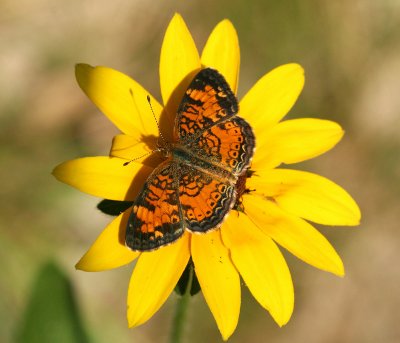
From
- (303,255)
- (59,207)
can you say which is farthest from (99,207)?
(59,207)

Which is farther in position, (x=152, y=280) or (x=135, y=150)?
(x=135, y=150)

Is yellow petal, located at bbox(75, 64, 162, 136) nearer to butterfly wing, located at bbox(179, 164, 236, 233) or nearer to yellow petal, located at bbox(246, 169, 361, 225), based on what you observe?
butterfly wing, located at bbox(179, 164, 236, 233)

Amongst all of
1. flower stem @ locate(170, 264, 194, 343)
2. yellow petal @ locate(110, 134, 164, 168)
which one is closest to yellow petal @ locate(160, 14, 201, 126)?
yellow petal @ locate(110, 134, 164, 168)

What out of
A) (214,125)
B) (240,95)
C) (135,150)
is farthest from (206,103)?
(240,95)

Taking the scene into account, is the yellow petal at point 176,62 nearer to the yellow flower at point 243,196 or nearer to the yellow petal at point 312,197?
the yellow flower at point 243,196

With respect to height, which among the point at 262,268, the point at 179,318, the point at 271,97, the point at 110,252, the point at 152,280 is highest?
the point at 271,97

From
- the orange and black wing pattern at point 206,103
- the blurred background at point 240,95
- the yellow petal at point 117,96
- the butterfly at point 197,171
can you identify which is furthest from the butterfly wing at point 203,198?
the blurred background at point 240,95

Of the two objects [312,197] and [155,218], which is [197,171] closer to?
[155,218]
